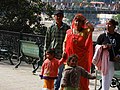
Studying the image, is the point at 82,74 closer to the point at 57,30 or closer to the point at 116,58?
the point at 116,58

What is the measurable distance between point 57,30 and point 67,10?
125 metres

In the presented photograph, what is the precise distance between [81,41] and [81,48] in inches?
4.9

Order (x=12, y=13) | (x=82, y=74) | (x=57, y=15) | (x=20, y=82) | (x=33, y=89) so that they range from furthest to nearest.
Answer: (x=12, y=13)
(x=20, y=82)
(x=33, y=89)
(x=57, y=15)
(x=82, y=74)

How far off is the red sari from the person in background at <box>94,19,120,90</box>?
44cm

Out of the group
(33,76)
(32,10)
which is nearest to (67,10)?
(32,10)

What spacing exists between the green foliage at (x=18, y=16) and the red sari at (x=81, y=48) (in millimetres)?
11704

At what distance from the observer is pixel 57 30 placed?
24.3ft

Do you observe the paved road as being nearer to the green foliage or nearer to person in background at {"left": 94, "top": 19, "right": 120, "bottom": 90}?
person in background at {"left": 94, "top": 19, "right": 120, "bottom": 90}

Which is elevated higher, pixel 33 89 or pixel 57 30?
pixel 57 30

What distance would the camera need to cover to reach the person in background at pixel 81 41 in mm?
6238

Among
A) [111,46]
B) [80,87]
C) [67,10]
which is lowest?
[67,10]

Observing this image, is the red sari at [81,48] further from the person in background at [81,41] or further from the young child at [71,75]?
the young child at [71,75]

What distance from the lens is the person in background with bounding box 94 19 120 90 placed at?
21.7ft

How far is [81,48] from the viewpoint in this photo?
6.29 metres
